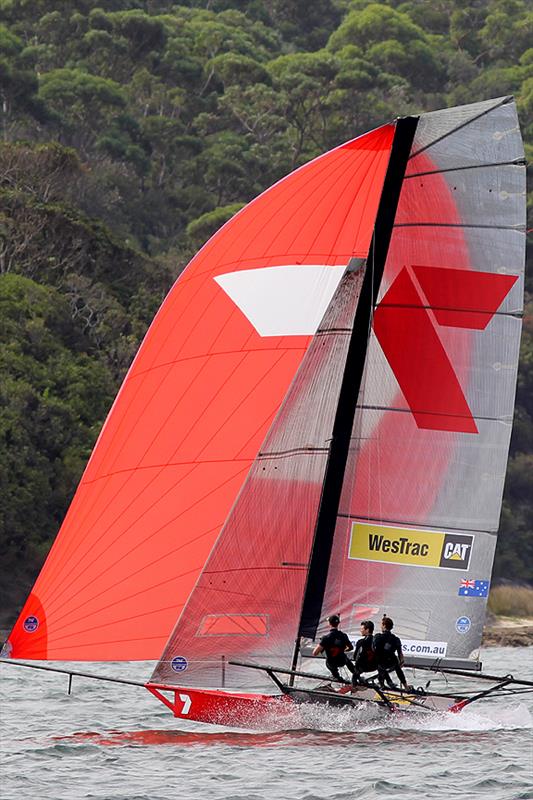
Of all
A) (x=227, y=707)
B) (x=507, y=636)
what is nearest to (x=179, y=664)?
(x=227, y=707)

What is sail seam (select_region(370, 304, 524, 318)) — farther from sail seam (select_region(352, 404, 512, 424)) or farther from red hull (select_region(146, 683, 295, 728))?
red hull (select_region(146, 683, 295, 728))

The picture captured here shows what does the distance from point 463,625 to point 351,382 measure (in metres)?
2.79

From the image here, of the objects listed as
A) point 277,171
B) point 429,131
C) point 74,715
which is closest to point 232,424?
point 429,131

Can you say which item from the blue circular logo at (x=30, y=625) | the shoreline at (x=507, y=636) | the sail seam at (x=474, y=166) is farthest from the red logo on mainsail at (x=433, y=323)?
the shoreline at (x=507, y=636)

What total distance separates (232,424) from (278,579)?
1.59m

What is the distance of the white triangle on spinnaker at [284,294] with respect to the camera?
1534 cm

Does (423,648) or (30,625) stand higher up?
(423,648)

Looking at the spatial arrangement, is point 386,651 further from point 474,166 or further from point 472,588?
point 474,166

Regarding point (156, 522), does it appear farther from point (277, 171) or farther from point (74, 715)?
point (277, 171)

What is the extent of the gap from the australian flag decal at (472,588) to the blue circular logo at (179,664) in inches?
122

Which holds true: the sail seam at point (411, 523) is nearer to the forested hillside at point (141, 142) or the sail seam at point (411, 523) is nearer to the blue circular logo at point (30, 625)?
the blue circular logo at point (30, 625)

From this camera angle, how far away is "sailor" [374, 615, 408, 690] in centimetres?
1509

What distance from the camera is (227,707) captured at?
48.6 ft

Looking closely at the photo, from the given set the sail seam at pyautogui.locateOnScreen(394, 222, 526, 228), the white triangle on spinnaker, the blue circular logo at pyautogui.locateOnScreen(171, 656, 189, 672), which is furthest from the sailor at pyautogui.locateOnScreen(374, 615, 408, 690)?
the sail seam at pyautogui.locateOnScreen(394, 222, 526, 228)
